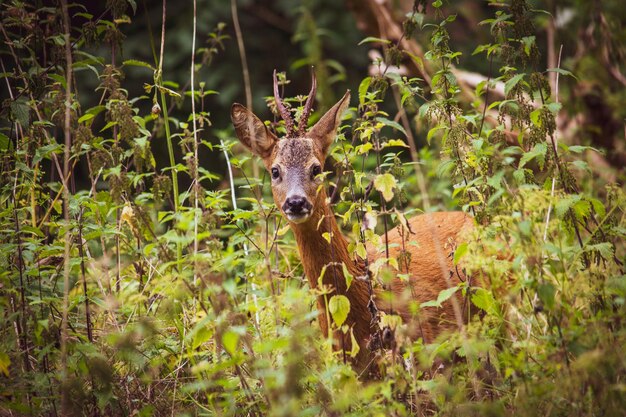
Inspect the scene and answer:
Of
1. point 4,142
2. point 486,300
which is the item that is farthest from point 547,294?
point 4,142

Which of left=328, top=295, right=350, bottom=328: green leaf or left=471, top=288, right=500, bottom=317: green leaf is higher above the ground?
left=328, top=295, right=350, bottom=328: green leaf

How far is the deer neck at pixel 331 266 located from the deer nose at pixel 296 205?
0.31 ft

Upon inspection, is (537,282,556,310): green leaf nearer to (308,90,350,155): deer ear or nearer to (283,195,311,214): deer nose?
(283,195,311,214): deer nose

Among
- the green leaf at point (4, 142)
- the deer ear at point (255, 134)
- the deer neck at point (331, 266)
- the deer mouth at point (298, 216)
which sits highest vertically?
the green leaf at point (4, 142)

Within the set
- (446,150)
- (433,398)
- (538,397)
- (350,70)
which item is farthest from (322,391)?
(350,70)

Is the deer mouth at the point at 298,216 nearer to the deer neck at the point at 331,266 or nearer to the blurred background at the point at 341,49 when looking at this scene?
the deer neck at the point at 331,266

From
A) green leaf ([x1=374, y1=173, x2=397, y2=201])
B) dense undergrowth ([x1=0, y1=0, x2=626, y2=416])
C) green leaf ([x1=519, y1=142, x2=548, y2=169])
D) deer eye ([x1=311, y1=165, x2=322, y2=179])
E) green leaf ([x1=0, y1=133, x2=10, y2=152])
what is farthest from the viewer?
deer eye ([x1=311, y1=165, x2=322, y2=179])

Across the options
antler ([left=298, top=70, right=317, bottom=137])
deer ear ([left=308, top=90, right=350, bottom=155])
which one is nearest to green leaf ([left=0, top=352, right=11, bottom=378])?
antler ([left=298, top=70, right=317, bottom=137])

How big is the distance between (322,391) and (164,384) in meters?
1.01

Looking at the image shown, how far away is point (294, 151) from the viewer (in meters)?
3.78

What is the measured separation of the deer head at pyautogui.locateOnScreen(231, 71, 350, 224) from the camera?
138 inches

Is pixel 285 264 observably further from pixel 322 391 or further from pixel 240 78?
pixel 240 78

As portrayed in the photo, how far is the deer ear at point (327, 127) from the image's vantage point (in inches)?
150

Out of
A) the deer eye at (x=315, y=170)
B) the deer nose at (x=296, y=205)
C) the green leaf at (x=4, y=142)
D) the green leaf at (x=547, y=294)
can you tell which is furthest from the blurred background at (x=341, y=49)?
the green leaf at (x=547, y=294)
